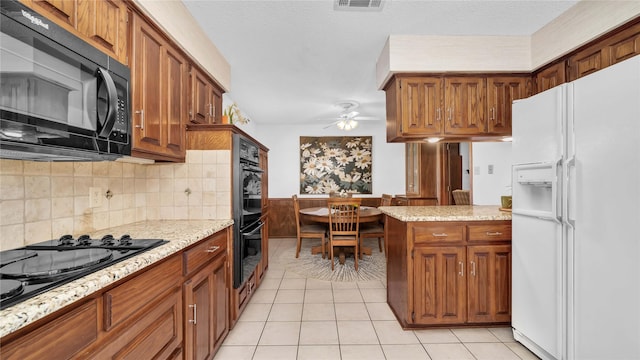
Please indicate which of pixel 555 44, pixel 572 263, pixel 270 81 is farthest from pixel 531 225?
pixel 270 81

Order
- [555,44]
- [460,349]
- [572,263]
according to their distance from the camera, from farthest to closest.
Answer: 1. [555,44]
2. [460,349]
3. [572,263]

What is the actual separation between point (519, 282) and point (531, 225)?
43cm

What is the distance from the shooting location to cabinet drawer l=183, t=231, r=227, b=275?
4.64 feet

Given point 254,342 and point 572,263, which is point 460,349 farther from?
point 254,342

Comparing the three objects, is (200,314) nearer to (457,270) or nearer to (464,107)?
(457,270)

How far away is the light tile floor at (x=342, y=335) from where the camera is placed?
185 cm

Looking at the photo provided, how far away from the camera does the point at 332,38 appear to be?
2.37 meters

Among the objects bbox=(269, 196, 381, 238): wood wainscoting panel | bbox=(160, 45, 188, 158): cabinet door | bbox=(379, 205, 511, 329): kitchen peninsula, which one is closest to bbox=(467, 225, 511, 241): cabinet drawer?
bbox=(379, 205, 511, 329): kitchen peninsula

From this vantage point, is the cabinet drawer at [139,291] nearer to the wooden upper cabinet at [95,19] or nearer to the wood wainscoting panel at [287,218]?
the wooden upper cabinet at [95,19]

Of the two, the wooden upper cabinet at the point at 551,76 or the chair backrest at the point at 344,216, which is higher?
the wooden upper cabinet at the point at 551,76

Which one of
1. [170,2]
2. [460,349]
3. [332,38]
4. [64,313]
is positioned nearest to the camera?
[64,313]

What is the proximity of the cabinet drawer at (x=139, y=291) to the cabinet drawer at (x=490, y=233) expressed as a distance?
80.0 inches

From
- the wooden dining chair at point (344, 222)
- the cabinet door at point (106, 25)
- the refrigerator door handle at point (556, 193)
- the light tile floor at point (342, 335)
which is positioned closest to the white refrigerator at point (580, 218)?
the refrigerator door handle at point (556, 193)

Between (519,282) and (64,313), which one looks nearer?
(64,313)
